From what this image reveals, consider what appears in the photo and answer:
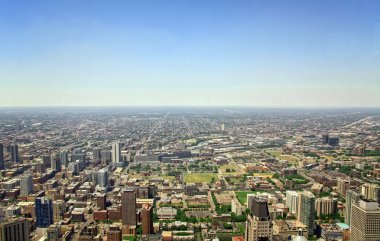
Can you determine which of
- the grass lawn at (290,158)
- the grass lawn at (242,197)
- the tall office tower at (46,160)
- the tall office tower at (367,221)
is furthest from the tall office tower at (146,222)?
the grass lawn at (290,158)

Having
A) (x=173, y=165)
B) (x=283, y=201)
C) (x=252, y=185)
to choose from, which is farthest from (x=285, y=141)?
(x=283, y=201)

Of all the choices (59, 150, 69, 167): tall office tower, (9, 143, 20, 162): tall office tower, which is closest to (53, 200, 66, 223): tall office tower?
(59, 150, 69, 167): tall office tower

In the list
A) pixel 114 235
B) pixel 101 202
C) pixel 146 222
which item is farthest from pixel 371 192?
pixel 101 202

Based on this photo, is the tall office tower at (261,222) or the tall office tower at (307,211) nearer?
the tall office tower at (261,222)

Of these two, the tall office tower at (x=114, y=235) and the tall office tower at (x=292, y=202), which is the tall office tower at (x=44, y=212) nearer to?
the tall office tower at (x=114, y=235)

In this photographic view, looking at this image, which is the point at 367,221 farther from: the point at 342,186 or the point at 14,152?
the point at 14,152

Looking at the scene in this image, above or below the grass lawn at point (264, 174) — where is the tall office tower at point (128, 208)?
above
